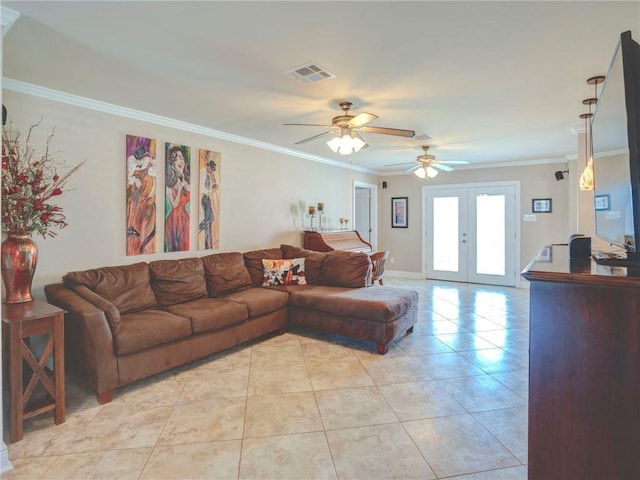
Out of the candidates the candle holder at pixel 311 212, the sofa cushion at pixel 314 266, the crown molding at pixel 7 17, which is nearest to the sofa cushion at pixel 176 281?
the sofa cushion at pixel 314 266

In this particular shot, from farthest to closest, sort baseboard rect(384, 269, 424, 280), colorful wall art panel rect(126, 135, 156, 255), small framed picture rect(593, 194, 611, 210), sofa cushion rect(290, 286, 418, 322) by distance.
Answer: baseboard rect(384, 269, 424, 280)
colorful wall art panel rect(126, 135, 156, 255)
sofa cushion rect(290, 286, 418, 322)
small framed picture rect(593, 194, 611, 210)

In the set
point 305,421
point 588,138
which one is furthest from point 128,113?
point 588,138

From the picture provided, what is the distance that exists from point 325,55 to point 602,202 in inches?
74.3

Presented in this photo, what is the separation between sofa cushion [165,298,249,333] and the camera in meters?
3.24

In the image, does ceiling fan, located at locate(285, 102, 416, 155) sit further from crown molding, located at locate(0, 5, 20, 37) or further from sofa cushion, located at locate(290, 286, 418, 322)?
crown molding, located at locate(0, 5, 20, 37)

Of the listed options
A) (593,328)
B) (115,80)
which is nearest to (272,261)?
(115,80)

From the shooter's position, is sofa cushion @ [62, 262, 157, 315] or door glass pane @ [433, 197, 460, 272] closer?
sofa cushion @ [62, 262, 157, 315]

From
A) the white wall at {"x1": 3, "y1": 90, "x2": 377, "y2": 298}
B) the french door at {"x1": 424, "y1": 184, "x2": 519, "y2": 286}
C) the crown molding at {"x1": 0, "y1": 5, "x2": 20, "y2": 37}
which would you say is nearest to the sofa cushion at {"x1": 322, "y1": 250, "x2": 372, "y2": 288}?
the white wall at {"x1": 3, "y1": 90, "x2": 377, "y2": 298}

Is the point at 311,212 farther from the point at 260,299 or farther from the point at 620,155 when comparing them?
the point at 620,155

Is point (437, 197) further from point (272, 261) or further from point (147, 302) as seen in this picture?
point (147, 302)

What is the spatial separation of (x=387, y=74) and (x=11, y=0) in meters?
2.30

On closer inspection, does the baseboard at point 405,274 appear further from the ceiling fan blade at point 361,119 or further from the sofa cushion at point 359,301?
the ceiling fan blade at point 361,119

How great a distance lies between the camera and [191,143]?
4.32 metres

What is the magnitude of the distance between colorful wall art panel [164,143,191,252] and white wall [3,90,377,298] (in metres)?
0.07
